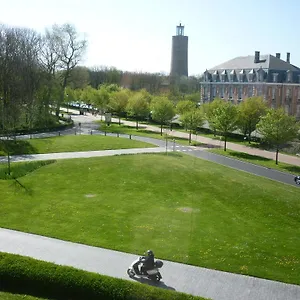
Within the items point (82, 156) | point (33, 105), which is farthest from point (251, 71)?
point (82, 156)

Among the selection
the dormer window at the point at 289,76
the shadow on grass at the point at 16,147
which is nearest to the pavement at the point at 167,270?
the shadow on grass at the point at 16,147

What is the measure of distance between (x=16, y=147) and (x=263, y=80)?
29.3m

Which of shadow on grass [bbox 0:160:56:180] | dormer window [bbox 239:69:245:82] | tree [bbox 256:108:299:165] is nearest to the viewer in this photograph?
shadow on grass [bbox 0:160:56:180]

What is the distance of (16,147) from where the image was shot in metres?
28.0

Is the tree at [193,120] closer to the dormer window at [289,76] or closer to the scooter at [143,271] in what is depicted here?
the dormer window at [289,76]

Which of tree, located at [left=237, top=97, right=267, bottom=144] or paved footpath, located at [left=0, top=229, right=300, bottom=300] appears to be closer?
paved footpath, located at [left=0, top=229, right=300, bottom=300]

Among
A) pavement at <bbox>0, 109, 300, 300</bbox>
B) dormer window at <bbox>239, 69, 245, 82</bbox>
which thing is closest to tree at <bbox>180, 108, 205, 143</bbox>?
dormer window at <bbox>239, 69, 245, 82</bbox>

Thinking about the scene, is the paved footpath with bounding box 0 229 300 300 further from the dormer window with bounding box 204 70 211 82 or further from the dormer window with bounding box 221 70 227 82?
the dormer window with bounding box 204 70 211 82

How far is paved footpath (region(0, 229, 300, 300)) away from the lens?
979cm

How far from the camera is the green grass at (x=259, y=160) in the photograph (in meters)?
24.8

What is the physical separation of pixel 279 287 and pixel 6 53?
3242 cm

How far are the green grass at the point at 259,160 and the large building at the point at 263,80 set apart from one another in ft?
57.5

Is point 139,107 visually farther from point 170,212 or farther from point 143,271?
point 143,271

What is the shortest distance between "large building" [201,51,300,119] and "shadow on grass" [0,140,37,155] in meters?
27.7
